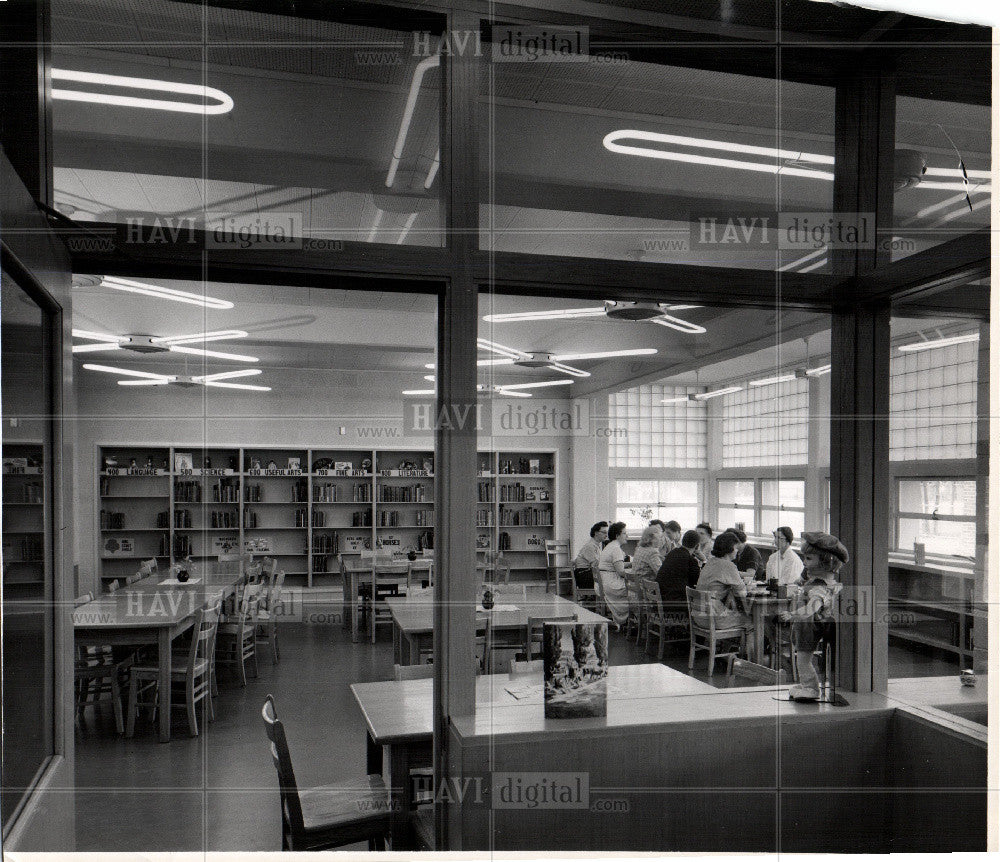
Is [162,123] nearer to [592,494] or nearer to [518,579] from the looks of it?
[592,494]

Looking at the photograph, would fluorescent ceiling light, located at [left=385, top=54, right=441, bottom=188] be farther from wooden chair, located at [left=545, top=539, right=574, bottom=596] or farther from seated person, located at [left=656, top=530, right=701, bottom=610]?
wooden chair, located at [left=545, top=539, right=574, bottom=596]

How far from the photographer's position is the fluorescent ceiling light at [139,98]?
107 inches

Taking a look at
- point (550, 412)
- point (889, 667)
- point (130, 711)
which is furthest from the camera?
point (130, 711)

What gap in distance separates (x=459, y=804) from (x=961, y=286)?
2.79 metres

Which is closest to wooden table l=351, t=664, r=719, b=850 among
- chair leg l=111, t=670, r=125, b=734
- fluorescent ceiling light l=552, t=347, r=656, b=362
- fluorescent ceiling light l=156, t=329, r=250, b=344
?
fluorescent ceiling light l=552, t=347, r=656, b=362

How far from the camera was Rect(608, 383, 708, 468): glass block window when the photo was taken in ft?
10.8

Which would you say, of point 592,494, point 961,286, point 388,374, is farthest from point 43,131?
point 388,374

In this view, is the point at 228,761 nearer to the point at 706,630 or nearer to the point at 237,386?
the point at 706,630

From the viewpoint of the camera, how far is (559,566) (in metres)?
3.99

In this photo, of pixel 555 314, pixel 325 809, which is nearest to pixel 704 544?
pixel 555 314

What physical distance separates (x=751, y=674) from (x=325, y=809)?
75.6 inches

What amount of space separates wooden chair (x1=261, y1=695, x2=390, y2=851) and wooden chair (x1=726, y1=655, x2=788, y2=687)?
1.59m

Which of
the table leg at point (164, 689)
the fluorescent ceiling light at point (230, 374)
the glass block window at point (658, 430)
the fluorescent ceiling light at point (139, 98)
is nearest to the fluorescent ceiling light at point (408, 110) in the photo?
the fluorescent ceiling light at point (139, 98)

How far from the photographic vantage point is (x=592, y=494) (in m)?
3.64
